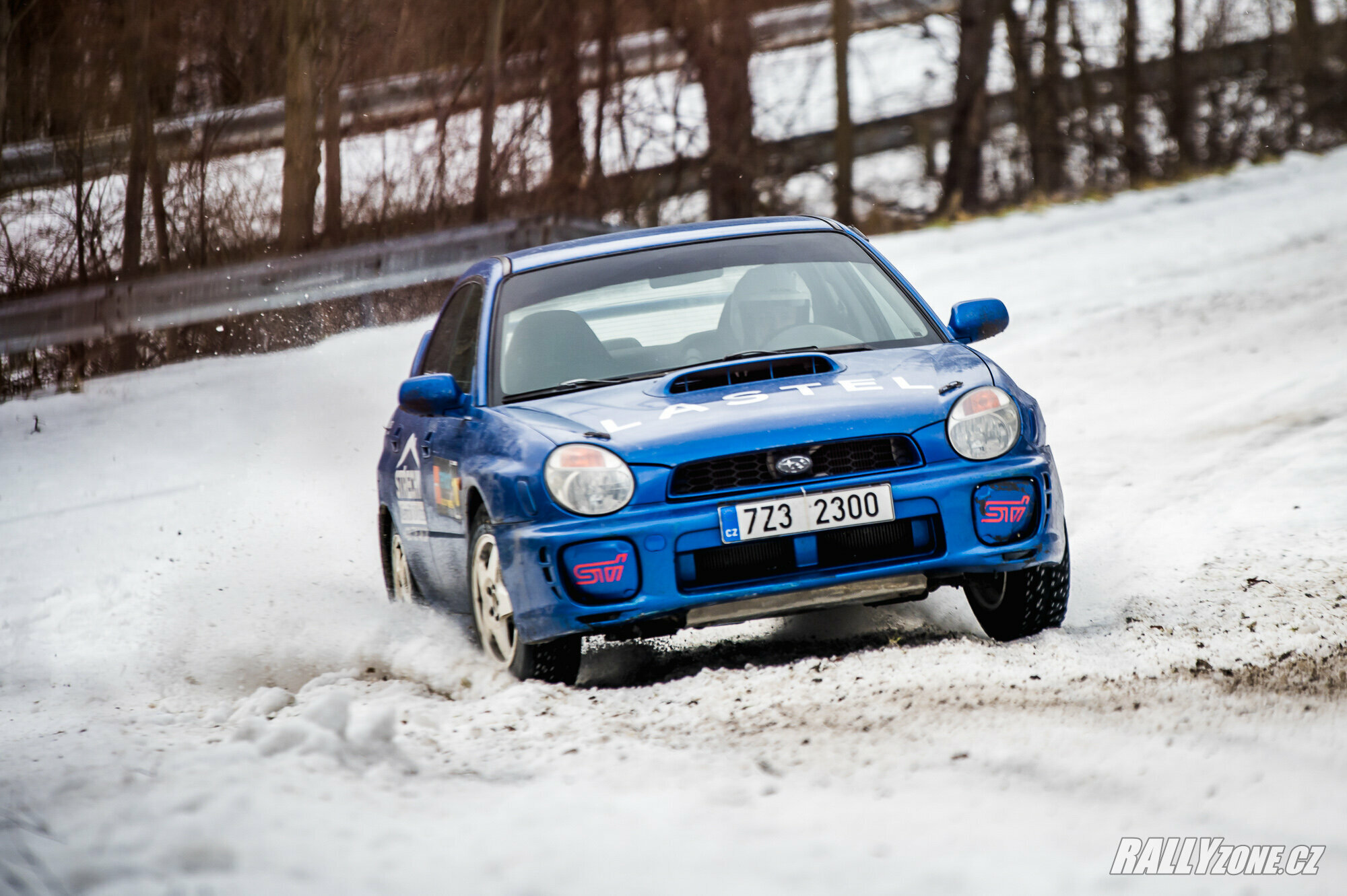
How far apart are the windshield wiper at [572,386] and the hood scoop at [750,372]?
0.76ft

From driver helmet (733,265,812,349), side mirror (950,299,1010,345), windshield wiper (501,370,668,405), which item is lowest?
windshield wiper (501,370,668,405)

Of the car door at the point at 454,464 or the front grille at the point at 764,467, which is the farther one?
the car door at the point at 454,464

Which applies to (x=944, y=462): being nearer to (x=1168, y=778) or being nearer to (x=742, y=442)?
(x=742, y=442)

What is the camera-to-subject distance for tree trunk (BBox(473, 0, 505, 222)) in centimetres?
1391

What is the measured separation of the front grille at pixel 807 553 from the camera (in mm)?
4535

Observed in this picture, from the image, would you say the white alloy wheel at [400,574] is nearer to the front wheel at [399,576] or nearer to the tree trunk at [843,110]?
the front wheel at [399,576]

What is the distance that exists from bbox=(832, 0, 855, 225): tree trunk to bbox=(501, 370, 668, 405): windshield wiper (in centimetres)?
1290

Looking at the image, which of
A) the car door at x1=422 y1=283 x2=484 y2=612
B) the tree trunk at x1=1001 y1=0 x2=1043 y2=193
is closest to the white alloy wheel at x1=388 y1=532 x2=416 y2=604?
the car door at x1=422 y1=283 x2=484 y2=612

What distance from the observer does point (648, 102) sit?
16359 millimetres

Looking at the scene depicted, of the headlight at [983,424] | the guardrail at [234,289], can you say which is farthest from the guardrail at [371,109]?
the headlight at [983,424]

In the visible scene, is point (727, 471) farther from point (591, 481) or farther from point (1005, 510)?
point (1005, 510)

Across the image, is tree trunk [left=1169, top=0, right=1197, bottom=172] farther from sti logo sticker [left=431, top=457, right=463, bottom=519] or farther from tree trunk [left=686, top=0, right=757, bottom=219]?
sti logo sticker [left=431, top=457, right=463, bottom=519]

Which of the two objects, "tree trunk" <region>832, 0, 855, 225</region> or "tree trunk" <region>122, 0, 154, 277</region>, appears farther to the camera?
"tree trunk" <region>832, 0, 855, 225</region>

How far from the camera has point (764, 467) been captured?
15.0 ft
